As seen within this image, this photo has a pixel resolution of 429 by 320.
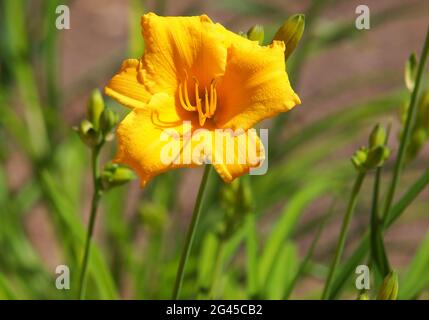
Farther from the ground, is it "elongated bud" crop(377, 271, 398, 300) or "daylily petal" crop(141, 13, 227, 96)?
"daylily petal" crop(141, 13, 227, 96)

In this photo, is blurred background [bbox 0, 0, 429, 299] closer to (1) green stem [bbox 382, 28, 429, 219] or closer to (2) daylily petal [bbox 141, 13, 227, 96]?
(1) green stem [bbox 382, 28, 429, 219]

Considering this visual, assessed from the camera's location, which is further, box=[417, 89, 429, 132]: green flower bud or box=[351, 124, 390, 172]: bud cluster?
box=[417, 89, 429, 132]: green flower bud

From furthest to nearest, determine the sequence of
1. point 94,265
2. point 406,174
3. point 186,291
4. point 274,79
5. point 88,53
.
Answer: point 88,53
point 406,174
point 186,291
point 94,265
point 274,79

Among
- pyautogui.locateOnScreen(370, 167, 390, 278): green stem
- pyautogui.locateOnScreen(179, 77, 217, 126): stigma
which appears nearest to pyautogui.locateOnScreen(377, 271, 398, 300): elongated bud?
pyautogui.locateOnScreen(370, 167, 390, 278): green stem

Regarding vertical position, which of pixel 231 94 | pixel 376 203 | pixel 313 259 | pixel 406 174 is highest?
pixel 231 94

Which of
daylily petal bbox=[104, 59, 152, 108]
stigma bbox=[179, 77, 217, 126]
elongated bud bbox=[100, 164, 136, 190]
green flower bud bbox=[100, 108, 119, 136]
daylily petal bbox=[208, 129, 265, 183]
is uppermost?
daylily petal bbox=[104, 59, 152, 108]

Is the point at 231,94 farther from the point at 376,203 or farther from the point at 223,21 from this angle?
the point at 223,21

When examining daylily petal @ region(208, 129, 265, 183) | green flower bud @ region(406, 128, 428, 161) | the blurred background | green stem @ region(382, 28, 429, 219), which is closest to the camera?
daylily petal @ region(208, 129, 265, 183)
